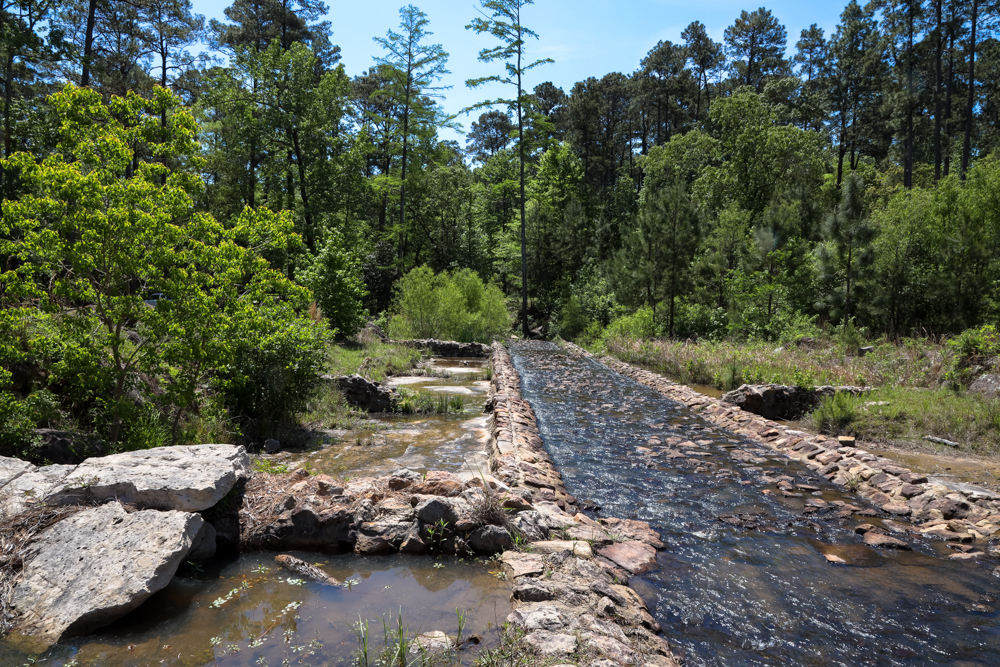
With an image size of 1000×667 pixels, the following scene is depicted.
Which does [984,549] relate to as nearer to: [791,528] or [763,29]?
[791,528]

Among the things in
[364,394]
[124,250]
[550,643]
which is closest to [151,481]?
[124,250]

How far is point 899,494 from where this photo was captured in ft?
19.0

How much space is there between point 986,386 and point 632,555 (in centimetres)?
898

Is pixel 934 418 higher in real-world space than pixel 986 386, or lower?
lower

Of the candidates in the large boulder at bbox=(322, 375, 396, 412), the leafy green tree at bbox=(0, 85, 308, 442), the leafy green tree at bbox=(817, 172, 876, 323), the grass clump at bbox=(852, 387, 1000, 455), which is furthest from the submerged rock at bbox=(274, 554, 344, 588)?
the leafy green tree at bbox=(817, 172, 876, 323)

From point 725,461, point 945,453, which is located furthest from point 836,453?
point 945,453

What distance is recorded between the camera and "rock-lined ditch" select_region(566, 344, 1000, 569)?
4879 millimetres

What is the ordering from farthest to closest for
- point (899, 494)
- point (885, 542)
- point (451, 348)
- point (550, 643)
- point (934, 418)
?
point (451, 348) → point (934, 418) → point (899, 494) → point (885, 542) → point (550, 643)

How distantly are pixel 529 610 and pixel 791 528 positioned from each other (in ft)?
10.9

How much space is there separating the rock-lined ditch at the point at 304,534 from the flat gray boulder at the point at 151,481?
0.01 metres

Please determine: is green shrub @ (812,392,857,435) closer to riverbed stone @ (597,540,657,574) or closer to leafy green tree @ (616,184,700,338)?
riverbed stone @ (597,540,657,574)

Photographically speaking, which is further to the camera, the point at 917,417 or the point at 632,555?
the point at 917,417

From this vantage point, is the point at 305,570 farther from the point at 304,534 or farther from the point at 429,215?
the point at 429,215

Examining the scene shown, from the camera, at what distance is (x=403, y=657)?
2.62 m
